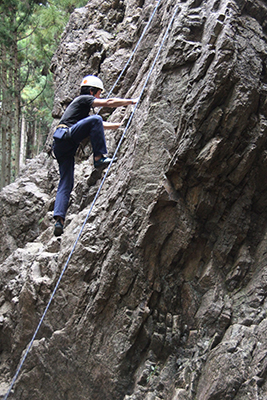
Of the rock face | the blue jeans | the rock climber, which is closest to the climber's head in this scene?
the rock climber

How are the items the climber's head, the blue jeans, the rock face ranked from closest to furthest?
the rock face
the blue jeans
the climber's head

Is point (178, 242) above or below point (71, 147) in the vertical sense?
below

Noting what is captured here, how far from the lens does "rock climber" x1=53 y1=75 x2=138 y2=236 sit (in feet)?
18.7

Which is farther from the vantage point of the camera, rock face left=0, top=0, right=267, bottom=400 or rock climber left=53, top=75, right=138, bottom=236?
rock climber left=53, top=75, right=138, bottom=236

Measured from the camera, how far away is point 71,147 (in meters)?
5.93

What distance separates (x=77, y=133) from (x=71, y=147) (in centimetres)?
31

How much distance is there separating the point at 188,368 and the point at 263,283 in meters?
1.55

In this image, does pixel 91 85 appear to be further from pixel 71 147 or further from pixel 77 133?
pixel 71 147

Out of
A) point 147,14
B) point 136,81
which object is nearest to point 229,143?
point 136,81

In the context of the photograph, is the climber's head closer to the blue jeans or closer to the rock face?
the blue jeans

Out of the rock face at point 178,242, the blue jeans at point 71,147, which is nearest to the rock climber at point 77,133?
the blue jeans at point 71,147

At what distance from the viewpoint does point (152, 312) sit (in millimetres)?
5797

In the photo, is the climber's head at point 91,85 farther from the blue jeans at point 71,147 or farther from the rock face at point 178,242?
the rock face at point 178,242

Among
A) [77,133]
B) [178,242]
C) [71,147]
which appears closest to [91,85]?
[77,133]
